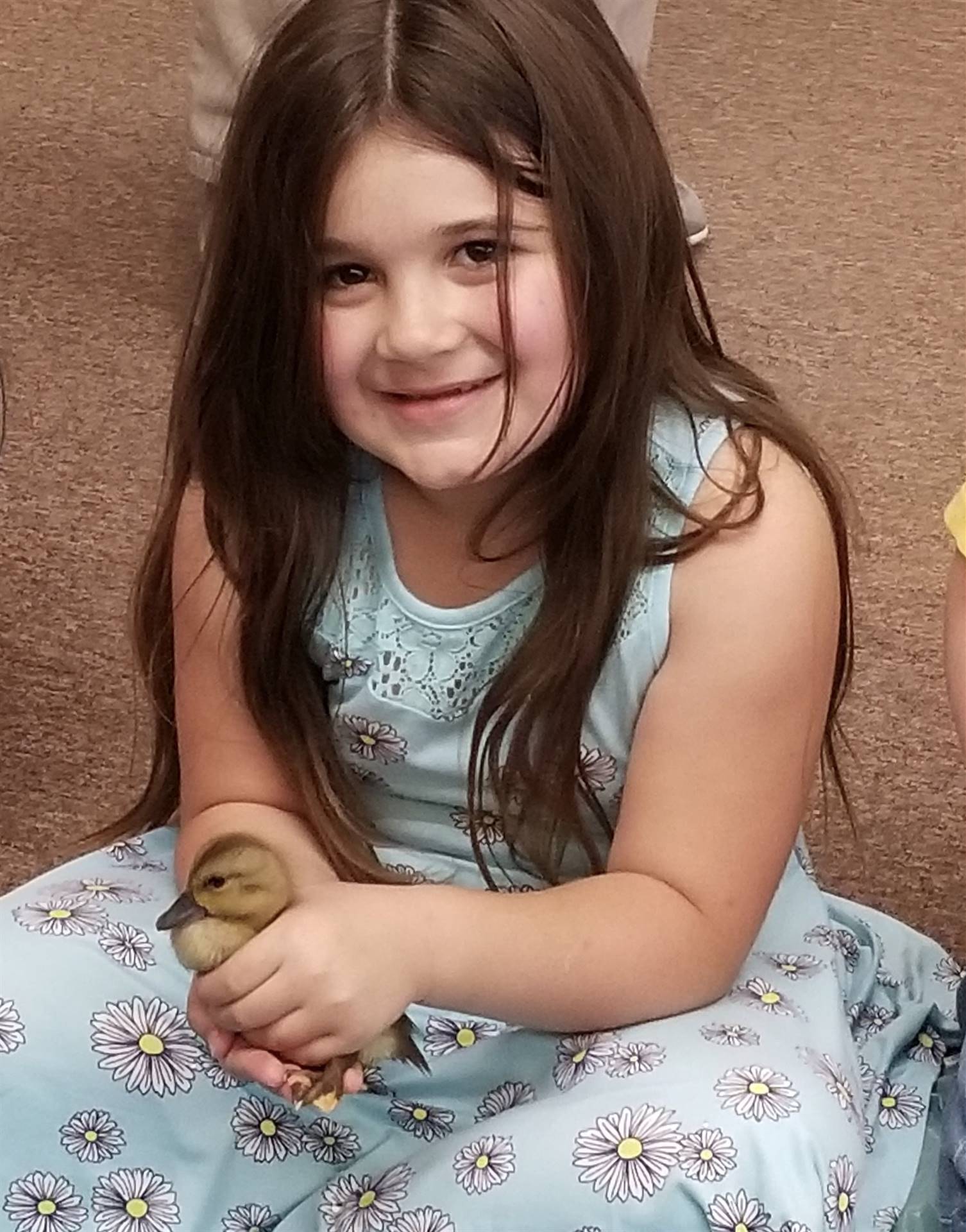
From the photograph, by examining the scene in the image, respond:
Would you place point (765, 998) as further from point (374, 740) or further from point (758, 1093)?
point (374, 740)

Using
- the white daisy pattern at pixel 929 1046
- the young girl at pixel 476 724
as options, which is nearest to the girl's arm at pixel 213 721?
the young girl at pixel 476 724

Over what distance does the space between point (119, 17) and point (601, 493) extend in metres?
1.54

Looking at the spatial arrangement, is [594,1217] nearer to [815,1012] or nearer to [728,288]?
[815,1012]

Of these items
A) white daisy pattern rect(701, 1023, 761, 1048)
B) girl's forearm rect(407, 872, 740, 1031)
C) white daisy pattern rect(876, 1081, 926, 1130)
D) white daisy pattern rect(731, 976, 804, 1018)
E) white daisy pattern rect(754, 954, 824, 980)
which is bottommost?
white daisy pattern rect(876, 1081, 926, 1130)

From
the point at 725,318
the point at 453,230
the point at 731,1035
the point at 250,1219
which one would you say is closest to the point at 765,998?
the point at 731,1035

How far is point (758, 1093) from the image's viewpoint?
795mm

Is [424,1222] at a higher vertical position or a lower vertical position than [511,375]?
lower

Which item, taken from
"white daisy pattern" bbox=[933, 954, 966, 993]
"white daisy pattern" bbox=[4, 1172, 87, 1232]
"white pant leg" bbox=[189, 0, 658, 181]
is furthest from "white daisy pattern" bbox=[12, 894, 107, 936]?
"white pant leg" bbox=[189, 0, 658, 181]

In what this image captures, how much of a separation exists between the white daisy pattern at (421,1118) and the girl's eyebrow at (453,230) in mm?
391

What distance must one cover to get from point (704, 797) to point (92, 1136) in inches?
12.6

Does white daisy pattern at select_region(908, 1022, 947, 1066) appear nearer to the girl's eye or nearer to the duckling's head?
the duckling's head

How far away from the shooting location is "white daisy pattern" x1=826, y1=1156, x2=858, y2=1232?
0.78 metres

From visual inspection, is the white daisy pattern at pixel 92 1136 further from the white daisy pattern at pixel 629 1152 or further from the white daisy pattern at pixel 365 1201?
the white daisy pattern at pixel 629 1152

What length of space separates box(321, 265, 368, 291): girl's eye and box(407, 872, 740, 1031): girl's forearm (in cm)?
27
